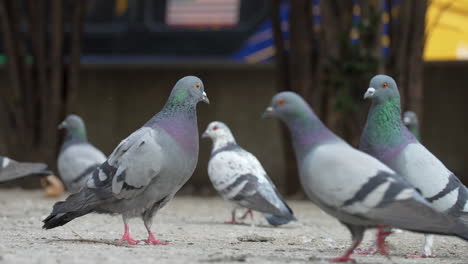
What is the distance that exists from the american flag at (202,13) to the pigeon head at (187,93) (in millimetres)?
7358

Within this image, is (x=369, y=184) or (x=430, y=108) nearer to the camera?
(x=369, y=184)

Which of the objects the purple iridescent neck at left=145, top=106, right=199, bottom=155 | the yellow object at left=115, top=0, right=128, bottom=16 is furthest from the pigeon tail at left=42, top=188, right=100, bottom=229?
the yellow object at left=115, top=0, right=128, bottom=16

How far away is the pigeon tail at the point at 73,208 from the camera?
19.7 ft

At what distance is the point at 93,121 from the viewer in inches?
543

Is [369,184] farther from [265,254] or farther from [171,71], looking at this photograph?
[171,71]

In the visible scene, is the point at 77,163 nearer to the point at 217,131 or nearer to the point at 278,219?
the point at 217,131

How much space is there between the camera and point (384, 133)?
5617mm

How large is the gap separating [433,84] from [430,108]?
0.34 metres

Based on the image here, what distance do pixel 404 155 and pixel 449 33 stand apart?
8.23 meters

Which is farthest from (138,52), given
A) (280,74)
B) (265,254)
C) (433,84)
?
(265,254)

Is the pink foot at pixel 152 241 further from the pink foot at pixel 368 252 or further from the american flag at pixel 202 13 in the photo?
the american flag at pixel 202 13

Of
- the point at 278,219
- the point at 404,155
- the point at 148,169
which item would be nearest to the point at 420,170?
the point at 404,155

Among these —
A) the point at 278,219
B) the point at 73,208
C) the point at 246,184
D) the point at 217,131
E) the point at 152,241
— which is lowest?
the point at 278,219

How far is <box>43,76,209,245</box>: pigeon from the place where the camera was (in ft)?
19.1
